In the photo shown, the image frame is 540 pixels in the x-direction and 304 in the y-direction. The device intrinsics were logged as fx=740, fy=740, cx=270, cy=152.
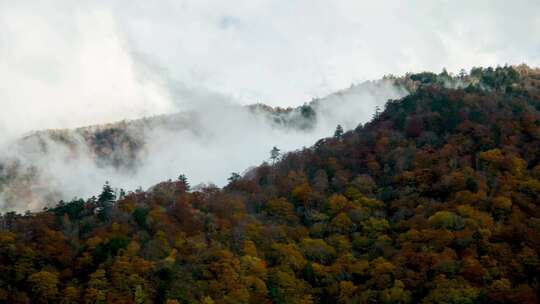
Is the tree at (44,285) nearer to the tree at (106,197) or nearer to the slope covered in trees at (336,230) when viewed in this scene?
the slope covered in trees at (336,230)

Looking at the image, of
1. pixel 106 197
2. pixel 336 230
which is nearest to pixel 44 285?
pixel 106 197

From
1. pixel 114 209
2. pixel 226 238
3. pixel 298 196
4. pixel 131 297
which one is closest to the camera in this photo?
pixel 131 297

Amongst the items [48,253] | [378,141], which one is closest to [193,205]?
[48,253]

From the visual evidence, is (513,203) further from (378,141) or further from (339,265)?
(378,141)

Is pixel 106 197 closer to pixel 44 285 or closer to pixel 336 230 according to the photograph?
pixel 44 285

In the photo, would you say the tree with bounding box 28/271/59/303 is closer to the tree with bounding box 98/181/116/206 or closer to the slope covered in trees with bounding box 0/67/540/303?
the slope covered in trees with bounding box 0/67/540/303

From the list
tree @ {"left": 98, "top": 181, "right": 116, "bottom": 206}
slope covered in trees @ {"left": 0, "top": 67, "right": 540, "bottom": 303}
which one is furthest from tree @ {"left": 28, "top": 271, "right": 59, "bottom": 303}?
tree @ {"left": 98, "top": 181, "right": 116, "bottom": 206}

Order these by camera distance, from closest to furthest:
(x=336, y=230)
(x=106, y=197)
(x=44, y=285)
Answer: (x=44, y=285) < (x=336, y=230) < (x=106, y=197)

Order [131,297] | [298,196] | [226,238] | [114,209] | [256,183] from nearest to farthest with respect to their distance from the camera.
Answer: [131,297]
[226,238]
[114,209]
[298,196]
[256,183]
